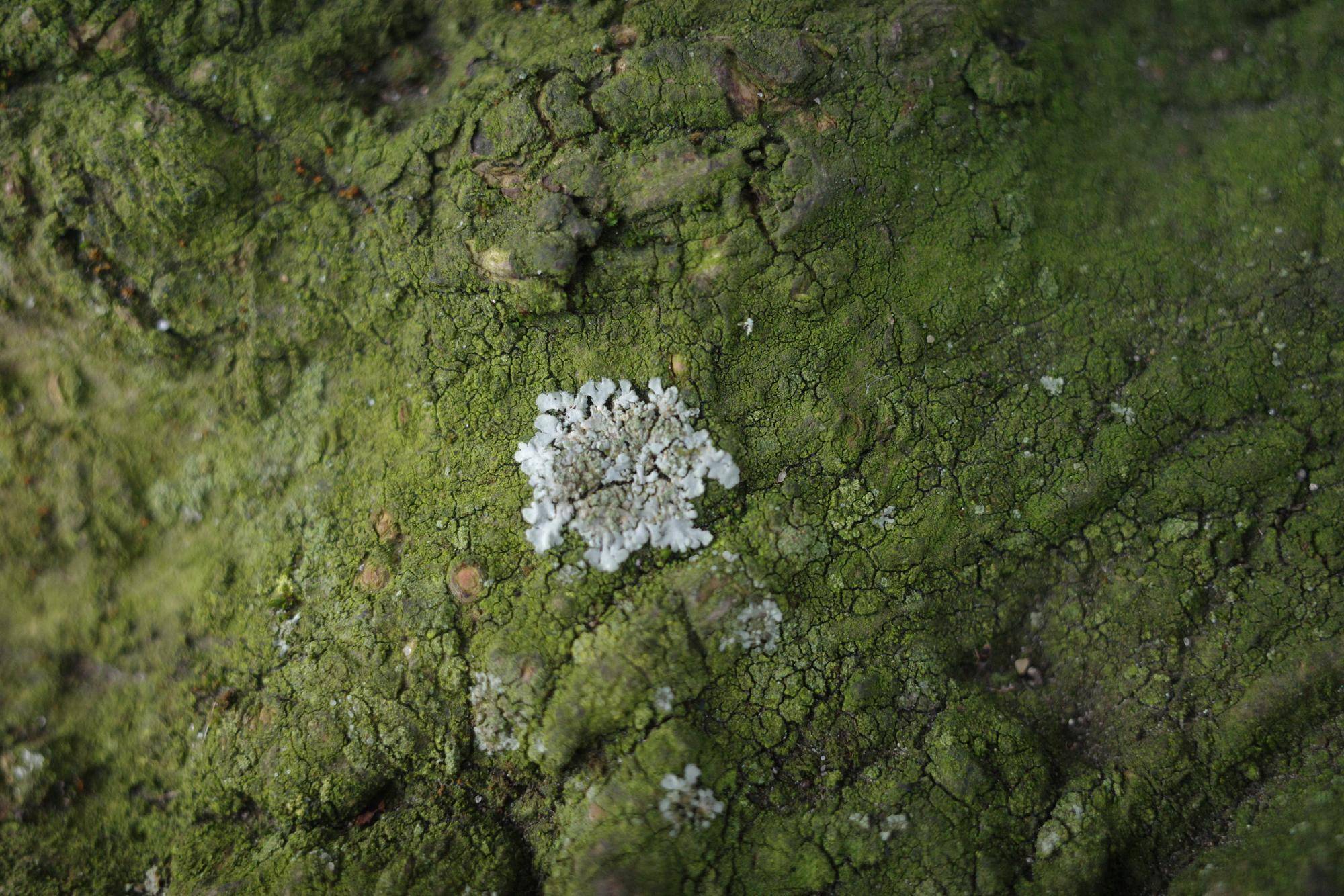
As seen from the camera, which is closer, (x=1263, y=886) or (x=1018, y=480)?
(x=1263, y=886)

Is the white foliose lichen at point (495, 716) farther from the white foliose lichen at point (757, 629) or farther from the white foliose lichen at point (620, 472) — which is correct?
the white foliose lichen at point (757, 629)

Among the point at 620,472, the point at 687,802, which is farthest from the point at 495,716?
the point at 620,472

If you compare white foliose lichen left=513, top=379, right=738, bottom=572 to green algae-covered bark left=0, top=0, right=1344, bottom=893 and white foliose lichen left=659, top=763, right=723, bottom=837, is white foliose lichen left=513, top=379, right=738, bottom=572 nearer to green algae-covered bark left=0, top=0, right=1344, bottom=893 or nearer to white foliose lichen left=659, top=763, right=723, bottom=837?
green algae-covered bark left=0, top=0, right=1344, bottom=893

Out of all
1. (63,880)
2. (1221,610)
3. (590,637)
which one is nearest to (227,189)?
(590,637)

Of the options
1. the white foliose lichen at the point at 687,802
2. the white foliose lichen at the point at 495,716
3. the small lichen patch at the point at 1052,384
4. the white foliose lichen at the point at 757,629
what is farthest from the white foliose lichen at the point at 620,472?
the small lichen patch at the point at 1052,384

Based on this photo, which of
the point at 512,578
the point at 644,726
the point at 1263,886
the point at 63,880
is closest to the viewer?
the point at 1263,886

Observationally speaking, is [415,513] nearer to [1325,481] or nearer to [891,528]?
[891,528]
